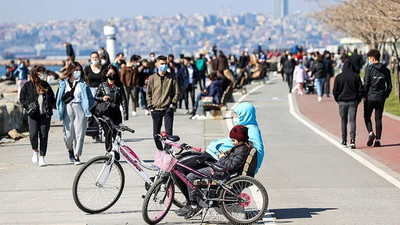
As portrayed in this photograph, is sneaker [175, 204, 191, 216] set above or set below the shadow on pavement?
above

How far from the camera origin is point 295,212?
11023mm

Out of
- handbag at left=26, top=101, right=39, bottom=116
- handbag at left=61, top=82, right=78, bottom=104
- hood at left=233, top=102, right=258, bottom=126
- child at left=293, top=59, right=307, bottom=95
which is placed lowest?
child at left=293, top=59, right=307, bottom=95

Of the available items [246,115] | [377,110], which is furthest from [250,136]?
[377,110]

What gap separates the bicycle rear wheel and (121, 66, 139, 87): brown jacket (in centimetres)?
1793

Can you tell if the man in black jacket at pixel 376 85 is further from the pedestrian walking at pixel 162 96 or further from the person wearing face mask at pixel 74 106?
the person wearing face mask at pixel 74 106

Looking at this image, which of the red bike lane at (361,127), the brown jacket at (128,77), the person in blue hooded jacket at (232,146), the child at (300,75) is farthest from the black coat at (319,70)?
the person in blue hooded jacket at (232,146)

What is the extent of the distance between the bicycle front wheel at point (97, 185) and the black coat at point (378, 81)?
753 cm

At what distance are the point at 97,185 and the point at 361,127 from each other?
11.9m

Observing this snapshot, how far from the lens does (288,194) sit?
12320 millimetres

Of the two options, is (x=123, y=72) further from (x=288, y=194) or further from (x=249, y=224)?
(x=249, y=224)

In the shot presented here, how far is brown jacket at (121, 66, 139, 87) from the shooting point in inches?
1102

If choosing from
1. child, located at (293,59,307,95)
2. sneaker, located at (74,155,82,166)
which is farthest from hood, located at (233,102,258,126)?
child, located at (293,59,307,95)

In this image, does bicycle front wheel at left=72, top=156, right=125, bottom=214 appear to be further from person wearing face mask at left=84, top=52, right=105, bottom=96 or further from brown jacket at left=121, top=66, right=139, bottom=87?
brown jacket at left=121, top=66, right=139, bottom=87

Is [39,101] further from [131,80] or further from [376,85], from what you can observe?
[131,80]
